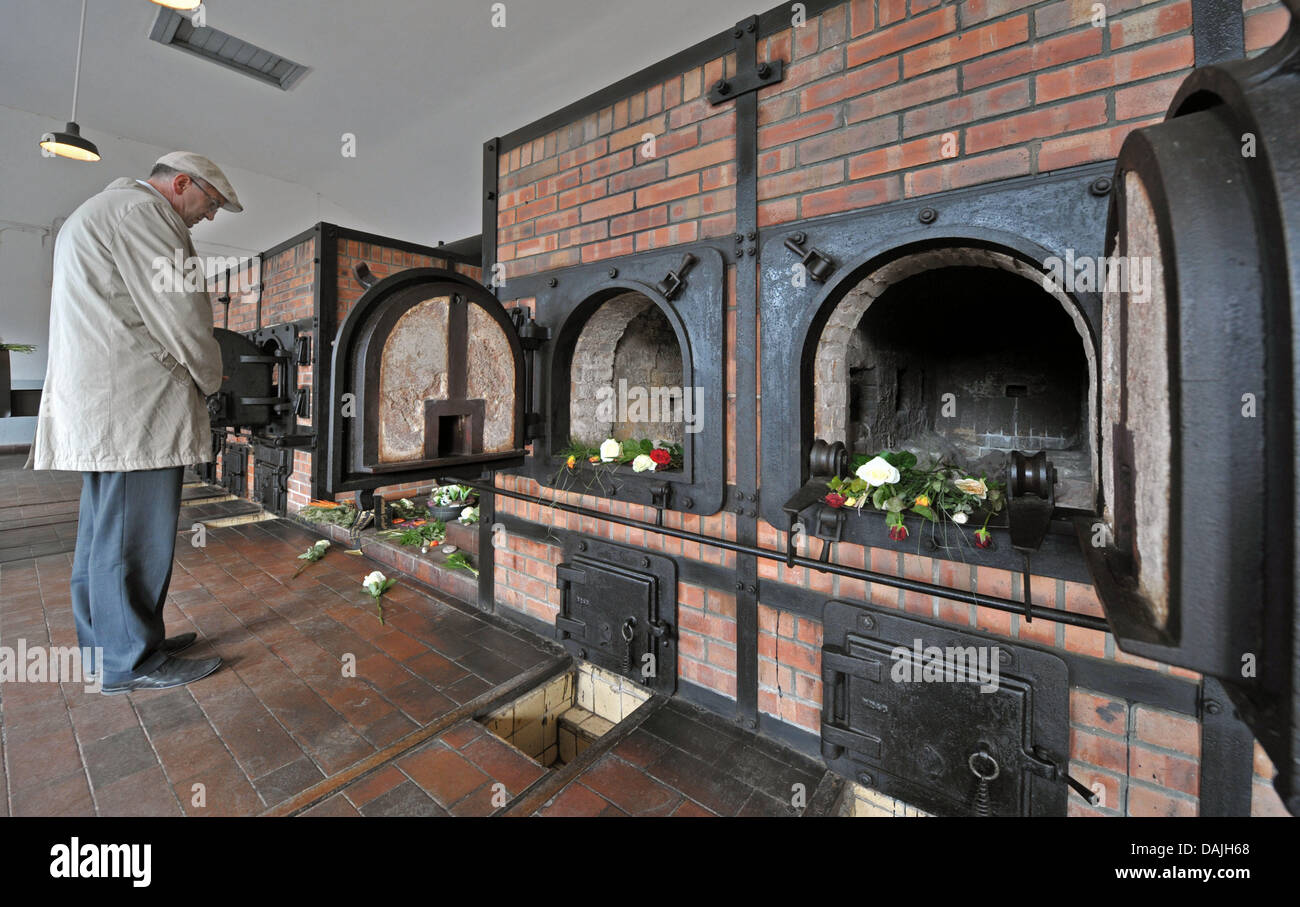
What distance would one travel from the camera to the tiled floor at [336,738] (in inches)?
53.7

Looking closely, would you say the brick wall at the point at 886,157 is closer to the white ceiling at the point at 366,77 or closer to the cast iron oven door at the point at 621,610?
the cast iron oven door at the point at 621,610

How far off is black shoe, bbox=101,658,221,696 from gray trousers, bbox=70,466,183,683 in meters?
0.02

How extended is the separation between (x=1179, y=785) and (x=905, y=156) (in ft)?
4.78

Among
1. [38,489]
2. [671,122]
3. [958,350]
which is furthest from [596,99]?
[38,489]

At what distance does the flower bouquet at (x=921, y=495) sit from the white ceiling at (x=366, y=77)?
2424mm

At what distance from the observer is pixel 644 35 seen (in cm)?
283

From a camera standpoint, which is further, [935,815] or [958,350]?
[958,350]

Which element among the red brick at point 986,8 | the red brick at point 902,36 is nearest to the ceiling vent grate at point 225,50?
the red brick at point 902,36

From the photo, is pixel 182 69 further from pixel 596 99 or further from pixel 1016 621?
pixel 1016 621

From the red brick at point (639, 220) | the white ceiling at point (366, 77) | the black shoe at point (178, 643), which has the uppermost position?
the white ceiling at point (366, 77)

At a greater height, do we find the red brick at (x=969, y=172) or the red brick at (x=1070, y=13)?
the red brick at (x=1070, y=13)

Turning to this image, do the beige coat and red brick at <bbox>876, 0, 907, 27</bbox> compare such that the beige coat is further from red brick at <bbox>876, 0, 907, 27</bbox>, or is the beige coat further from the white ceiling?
red brick at <bbox>876, 0, 907, 27</bbox>

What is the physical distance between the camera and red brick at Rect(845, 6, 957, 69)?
4.19 feet

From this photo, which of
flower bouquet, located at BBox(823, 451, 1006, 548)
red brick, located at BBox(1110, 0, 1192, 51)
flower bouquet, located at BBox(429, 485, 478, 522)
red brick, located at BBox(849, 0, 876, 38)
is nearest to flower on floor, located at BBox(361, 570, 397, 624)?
flower bouquet, located at BBox(429, 485, 478, 522)
